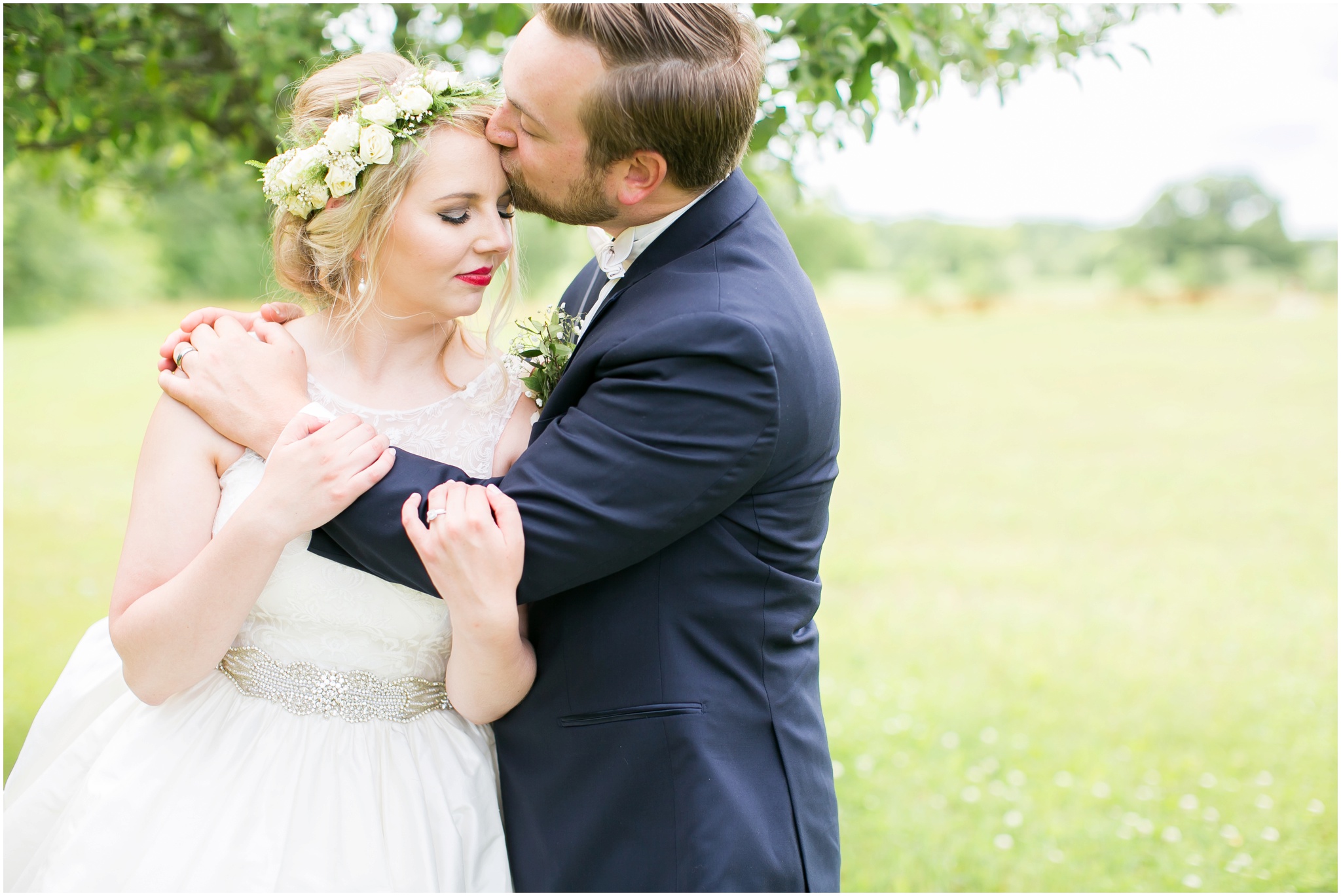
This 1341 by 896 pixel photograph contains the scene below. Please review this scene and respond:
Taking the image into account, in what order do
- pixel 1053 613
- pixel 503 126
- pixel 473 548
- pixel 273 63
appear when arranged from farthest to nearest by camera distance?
pixel 1053 613
pixel 273 63
pixel 503 126
pixel 473 548

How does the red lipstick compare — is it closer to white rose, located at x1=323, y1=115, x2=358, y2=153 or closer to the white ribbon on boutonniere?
the white ribbon on boutonniere

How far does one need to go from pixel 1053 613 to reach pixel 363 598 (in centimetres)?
716

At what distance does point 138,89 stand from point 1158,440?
15.0 metres

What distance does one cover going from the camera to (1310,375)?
18484 mm

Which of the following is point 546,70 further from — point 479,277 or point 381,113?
point 479,277

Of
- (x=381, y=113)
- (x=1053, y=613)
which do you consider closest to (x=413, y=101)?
(x=381, y=113)

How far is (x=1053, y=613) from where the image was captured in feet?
26.5

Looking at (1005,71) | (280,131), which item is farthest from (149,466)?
(1005,71)

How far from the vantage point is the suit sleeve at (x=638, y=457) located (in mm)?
1875

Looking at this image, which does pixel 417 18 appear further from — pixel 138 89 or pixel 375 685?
pixel 375 685

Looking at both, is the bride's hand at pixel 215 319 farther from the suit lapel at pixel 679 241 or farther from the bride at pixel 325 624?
the suit lapel at pixel 679 241

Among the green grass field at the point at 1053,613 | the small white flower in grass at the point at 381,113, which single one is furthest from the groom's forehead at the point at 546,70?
the green grass field at the point at 1053,613

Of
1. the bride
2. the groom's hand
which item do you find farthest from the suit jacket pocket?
the groom's hand

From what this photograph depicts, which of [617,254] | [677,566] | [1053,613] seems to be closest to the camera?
[677,566]
